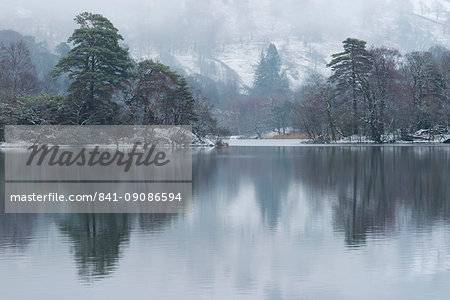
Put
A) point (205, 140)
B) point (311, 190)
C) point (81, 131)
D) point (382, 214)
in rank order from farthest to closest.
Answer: point (205, 140) < point (81, 131) < point (311, 190) < point (382, 214)

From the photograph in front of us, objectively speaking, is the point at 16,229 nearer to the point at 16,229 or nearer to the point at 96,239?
the point at 16,229

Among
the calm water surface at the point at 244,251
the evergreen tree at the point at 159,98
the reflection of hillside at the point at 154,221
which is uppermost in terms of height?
the evergreen tree at the point at 159,98

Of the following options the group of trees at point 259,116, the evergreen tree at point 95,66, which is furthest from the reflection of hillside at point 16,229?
the group of trees at point 259,116

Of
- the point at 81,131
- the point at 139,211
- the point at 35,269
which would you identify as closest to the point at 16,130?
the point at 81,131

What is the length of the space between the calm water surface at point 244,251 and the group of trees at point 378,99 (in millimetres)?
61948

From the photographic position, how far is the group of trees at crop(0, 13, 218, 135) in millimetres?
65938

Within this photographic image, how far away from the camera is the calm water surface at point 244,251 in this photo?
33.0 ft

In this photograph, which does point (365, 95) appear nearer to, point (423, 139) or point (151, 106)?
point (423, 139)

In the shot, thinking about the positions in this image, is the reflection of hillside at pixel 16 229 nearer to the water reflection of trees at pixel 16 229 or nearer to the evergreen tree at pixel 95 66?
the water reflection of trees at pixel 16 229

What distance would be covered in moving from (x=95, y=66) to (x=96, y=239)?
56.2 meters

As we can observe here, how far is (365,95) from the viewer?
8262 centimetres

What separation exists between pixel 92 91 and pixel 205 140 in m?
18.6

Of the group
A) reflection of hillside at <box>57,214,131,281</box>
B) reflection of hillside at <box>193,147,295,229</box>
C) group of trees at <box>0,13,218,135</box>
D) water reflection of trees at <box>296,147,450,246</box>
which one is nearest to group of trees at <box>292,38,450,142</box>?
group of trees at <box>0,13,218,135</box>

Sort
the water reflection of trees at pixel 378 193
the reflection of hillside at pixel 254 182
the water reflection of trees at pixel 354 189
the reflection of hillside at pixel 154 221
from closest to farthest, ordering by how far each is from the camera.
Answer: the reflection of hillside at pixel 154 221, the water reflection of trees at pixel 378 193, the water reflection of trees at pixel 354 189, the reflection of hillside at pixel 254 182
